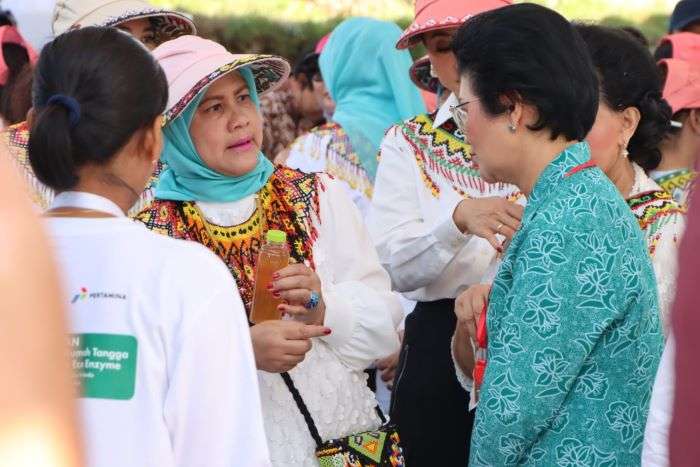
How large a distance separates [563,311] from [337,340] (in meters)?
0.82

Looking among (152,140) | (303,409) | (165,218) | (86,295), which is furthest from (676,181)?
(86,295)

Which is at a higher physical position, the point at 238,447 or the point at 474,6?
the point at 474,6

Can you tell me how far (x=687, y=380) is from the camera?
1.68 metres

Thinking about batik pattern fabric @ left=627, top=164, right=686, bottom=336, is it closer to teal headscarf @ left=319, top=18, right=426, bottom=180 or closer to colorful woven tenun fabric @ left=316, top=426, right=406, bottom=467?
colorful woven tenun fabric @ left=316, top=426, right=406, bottom=467

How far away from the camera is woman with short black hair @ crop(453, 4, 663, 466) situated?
2.56 meters

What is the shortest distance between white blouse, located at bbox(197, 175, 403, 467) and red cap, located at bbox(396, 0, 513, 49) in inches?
34.1

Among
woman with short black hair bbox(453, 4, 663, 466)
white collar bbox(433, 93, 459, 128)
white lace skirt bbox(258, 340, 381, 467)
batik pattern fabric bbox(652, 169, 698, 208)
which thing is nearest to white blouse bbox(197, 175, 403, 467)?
white lace skirt bbox(258, 340, 381, 467)

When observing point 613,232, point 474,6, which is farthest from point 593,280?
point 474,6

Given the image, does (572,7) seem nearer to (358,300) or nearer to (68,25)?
(68,25)

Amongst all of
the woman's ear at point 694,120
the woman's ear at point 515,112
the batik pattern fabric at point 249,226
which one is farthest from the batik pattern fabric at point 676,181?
the woman's ear at point 515,112

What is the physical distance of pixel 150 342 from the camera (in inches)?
87.9

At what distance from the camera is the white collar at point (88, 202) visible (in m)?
2.38

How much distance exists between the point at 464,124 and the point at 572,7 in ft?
28.4

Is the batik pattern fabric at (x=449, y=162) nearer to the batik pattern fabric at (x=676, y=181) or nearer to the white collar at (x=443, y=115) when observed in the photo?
the white collar at (x=443, y=115)
